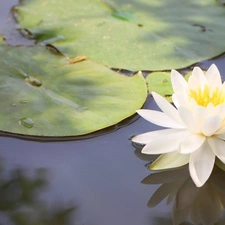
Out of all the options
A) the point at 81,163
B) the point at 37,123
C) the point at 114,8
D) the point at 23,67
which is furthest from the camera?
the point at 114,8

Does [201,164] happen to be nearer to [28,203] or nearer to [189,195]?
[189,195]

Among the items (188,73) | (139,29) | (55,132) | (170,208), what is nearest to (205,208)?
(170,208)

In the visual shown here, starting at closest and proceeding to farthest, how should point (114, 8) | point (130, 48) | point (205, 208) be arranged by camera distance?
point (205, 208), point (130, 48), point (114, 8)

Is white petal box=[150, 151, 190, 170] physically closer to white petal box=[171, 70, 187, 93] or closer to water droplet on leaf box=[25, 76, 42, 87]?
white petal box=[171, 70, 187, 93]

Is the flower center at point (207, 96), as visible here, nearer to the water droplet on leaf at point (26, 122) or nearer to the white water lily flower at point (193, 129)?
the white water lily flower at point (193, 129)

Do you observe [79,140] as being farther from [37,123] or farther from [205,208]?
[205,208]

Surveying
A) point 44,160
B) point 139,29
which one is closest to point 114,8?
point 139,29

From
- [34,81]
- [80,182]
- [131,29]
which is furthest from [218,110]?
[131,29]

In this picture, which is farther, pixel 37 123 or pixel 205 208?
pixel 37 123
